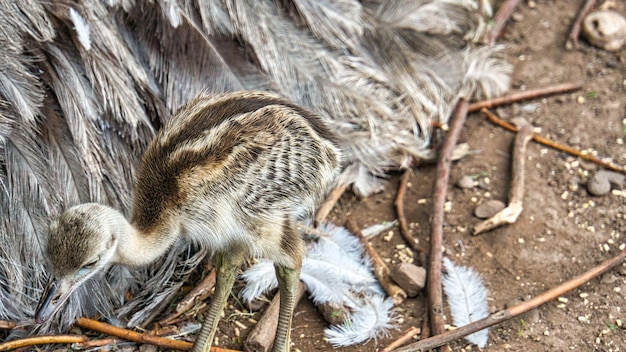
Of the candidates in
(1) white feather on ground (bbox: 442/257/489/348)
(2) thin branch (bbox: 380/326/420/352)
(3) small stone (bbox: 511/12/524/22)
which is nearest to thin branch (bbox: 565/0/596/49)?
(3) small stone (bbox: 511/12/524/22)

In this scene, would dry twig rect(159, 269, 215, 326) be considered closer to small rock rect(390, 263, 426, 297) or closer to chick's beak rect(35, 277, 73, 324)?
chick's beak rect(35, 277, 73, 324)

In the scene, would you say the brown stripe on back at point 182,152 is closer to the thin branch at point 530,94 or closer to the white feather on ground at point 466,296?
the white feather on ground at point 466,296

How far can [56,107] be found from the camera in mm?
3027

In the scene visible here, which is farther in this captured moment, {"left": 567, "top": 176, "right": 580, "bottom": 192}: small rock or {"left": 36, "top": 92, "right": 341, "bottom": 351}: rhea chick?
{"left": 567, "top": 176, "right": 580, "bottom": 192}: small rock

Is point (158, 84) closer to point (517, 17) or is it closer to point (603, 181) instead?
point (603, 181)

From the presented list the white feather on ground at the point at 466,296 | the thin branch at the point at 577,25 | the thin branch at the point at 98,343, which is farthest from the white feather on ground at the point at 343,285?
the thin branch at the point at 577,25

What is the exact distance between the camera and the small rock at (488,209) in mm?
3520

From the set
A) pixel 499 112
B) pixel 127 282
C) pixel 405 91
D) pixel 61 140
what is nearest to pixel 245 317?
pixel 127 282

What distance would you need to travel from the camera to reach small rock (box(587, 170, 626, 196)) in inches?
140

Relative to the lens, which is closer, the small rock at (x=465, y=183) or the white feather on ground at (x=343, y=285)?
the white feather on ground at (x=343, y=285)

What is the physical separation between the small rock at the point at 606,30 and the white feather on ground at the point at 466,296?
5.48 feet

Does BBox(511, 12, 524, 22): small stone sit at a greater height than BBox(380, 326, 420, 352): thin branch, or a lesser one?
greater

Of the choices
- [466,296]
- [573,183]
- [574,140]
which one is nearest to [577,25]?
[574,140]

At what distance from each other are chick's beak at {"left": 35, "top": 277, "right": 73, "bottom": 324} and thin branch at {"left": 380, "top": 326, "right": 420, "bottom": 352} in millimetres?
1121
